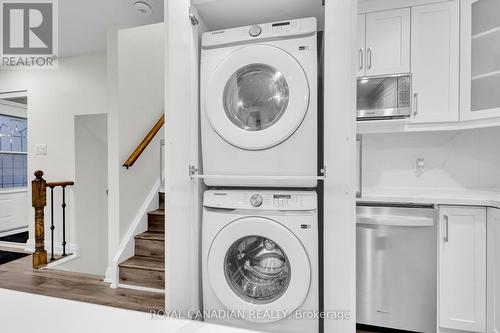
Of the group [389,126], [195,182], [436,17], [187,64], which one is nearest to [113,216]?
[195,182]

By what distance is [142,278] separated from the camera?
2469mm

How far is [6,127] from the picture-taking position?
4730 millimetres

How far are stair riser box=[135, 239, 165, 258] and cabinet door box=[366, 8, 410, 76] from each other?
7.81 feet

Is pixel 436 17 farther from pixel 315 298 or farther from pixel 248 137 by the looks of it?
pixel 315 298

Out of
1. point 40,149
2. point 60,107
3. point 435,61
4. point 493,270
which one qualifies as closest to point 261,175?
A: point 493,270

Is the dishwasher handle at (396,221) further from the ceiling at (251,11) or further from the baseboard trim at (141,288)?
the baseboard trim at (141,288)

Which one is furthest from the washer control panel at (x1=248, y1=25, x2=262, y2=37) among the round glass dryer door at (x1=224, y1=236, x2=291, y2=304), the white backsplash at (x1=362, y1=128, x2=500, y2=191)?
the white backsplash at (x1=362, y1=128, x2=500, y2=191)

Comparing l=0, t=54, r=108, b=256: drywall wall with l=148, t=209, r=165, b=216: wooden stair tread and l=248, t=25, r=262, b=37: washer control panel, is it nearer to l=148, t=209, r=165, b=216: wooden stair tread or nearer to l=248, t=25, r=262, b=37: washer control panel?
l=148, t=209, r=165, b=216: wooden stair tread

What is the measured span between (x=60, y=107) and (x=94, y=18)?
1.60 m

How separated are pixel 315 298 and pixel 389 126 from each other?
137 centimetres

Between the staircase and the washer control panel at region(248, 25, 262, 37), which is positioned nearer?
the washer control panel at region(248, 25, 262, 37)

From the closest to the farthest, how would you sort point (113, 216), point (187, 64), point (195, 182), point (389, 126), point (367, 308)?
point (187, 64) < point (195, 182) < point (367, 308) < point (389, 126) < point (113, 216)

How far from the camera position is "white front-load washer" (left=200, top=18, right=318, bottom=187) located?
148cm

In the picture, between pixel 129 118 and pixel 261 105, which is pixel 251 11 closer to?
pixel 261 105
